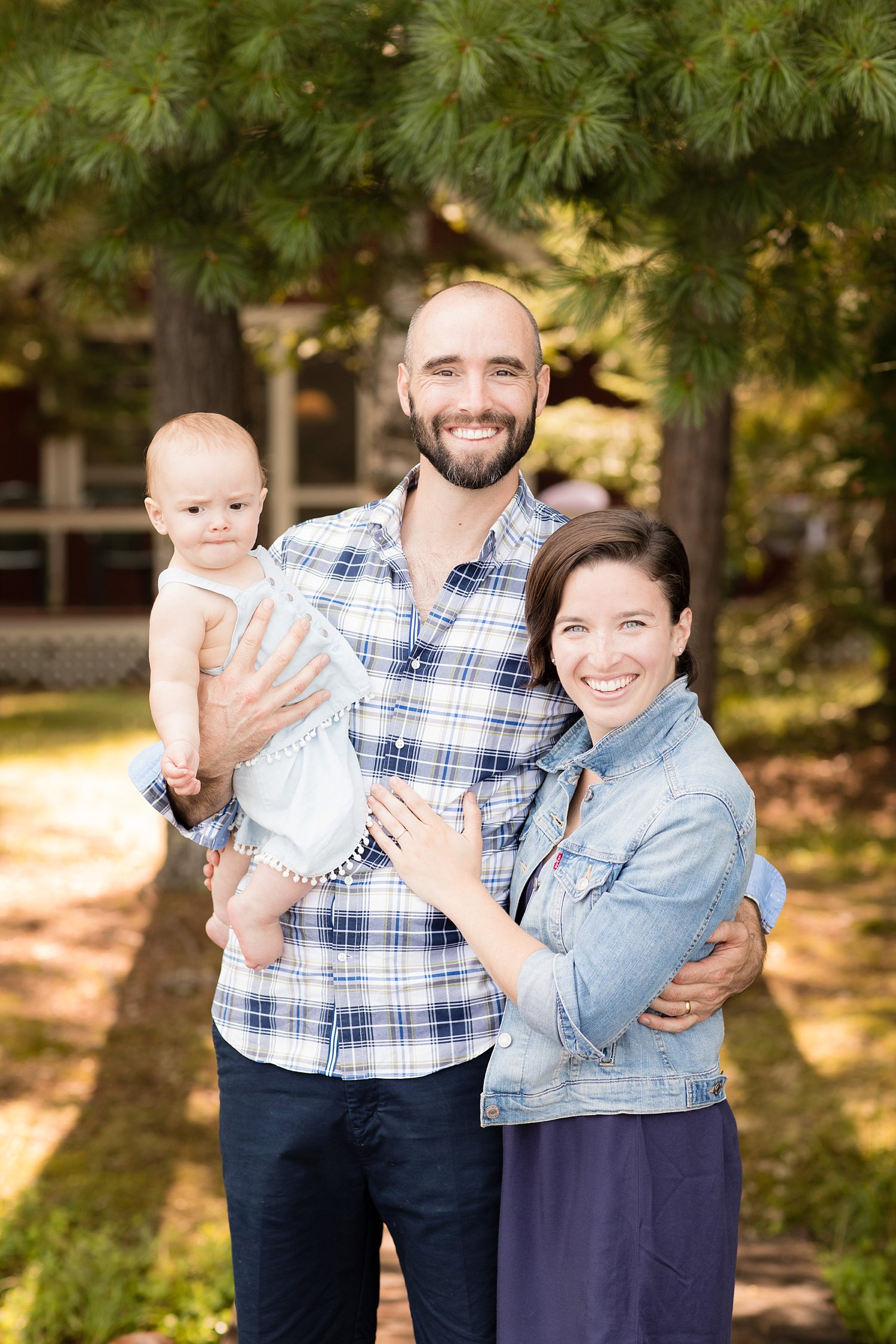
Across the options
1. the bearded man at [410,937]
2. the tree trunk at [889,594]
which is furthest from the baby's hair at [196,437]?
the tree trunk at [889,594]

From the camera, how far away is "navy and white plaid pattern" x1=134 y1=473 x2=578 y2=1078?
205cm

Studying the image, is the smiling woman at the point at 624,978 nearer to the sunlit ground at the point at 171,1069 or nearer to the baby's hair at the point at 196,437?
the baby's hair at the point at 196,437

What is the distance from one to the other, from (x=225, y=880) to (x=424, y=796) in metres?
0.39

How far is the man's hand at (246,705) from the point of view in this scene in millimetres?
2008

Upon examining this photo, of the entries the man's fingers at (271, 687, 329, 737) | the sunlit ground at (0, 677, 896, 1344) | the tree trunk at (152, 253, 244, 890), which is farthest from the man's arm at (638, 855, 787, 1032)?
the tree trunk at (152, 253, 244, 890)

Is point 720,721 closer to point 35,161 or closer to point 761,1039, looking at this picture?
point 761,1039

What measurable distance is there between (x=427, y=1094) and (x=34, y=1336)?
1.72 meters

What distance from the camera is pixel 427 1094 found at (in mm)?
2045

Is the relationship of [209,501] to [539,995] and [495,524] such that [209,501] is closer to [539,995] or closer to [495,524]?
[495,524]

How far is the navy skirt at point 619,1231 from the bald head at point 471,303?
126 centimetres

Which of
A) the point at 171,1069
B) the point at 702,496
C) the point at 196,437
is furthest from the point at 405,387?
the point at 171,1069

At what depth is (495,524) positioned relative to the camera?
2168 millimetres

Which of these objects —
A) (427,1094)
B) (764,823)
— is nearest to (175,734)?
(427,1094)

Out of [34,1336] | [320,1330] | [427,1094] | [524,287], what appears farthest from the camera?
[524,287]
